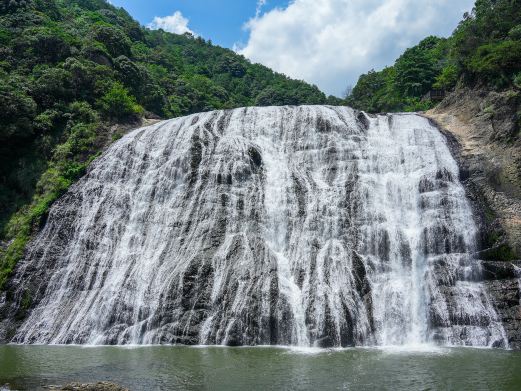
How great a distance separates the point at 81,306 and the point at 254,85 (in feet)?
240

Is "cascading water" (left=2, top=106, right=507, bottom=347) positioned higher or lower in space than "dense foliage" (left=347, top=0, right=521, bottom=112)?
lower

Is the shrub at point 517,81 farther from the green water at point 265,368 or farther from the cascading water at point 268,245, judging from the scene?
the green water at point 265,368

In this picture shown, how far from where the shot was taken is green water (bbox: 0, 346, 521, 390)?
11594mm

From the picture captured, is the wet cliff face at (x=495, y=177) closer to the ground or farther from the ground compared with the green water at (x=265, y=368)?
farther from the ground

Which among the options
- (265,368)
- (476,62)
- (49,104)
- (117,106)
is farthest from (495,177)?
(49,104)

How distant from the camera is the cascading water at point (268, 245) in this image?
1878 cm

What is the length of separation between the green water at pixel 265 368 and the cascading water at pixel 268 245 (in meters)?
2.04

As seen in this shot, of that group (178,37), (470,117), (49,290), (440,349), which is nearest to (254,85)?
(178,37)

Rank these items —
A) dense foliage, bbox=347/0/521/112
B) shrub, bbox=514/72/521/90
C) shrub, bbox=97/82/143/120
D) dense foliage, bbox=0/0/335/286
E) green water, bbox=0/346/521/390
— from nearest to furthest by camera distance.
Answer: green water, bbox=0/346/521/390
shrub, bbox=514/72/521/90
dense foliage, bbox=0/0/335/286
dense foliage, bbox=347/0/521/112
shrub, bbox=97/82/143/120

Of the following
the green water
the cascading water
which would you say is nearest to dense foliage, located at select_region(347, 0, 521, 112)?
the cascading water

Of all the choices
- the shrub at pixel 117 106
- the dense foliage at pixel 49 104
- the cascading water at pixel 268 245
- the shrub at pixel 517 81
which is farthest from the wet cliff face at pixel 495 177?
the shrub at pixel 117 106

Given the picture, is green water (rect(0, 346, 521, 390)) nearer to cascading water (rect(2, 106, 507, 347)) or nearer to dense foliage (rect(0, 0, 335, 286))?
cascading water (rect(2, 106, 507, 347))

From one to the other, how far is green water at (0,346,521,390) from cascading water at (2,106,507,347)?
204 centimetres

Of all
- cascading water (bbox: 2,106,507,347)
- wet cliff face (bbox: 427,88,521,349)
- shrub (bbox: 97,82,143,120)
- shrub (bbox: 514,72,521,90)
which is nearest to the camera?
cascading water (bbox: 2,106,507,347)
